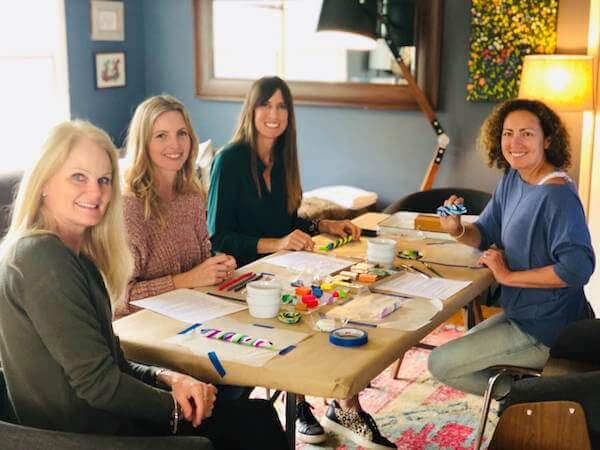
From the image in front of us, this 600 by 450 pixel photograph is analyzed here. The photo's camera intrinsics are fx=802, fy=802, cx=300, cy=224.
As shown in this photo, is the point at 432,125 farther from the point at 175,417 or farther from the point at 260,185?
the point at 175,417

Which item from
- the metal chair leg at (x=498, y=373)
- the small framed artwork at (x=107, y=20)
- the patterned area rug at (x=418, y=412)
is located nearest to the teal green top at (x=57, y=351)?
the metal chair leg at (x=498, y=373)

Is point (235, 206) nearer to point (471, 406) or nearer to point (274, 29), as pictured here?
point (471, 406)

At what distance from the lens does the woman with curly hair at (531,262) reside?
2.47m

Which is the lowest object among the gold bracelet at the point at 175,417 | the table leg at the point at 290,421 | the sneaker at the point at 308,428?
the sneaker at the point at 308,428

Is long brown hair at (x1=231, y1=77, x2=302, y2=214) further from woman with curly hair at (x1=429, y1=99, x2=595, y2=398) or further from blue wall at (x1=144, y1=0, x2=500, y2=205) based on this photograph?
blue wall at (x1=144, y1=0, x2=500, y2=205)

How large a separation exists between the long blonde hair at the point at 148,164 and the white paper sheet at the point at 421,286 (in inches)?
29.2

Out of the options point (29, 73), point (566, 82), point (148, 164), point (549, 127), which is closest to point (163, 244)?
point (148, 164)

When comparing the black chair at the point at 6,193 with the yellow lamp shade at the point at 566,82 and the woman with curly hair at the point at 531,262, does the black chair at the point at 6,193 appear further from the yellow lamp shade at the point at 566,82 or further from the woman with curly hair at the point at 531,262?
the yellow lamp shade at the point at 566,82

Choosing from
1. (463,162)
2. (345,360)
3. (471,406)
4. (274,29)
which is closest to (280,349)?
(345,360)

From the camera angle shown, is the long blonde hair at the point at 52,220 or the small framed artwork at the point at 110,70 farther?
the small framed artwork at the point at 110,70

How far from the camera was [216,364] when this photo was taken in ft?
5.98

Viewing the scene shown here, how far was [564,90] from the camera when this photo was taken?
13.0 feet

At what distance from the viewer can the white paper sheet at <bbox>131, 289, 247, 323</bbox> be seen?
7.05 feet

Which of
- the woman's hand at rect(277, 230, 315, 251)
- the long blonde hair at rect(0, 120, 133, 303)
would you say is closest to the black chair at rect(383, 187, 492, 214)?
the woman's hand at rect(277, 230, 315, 251)
